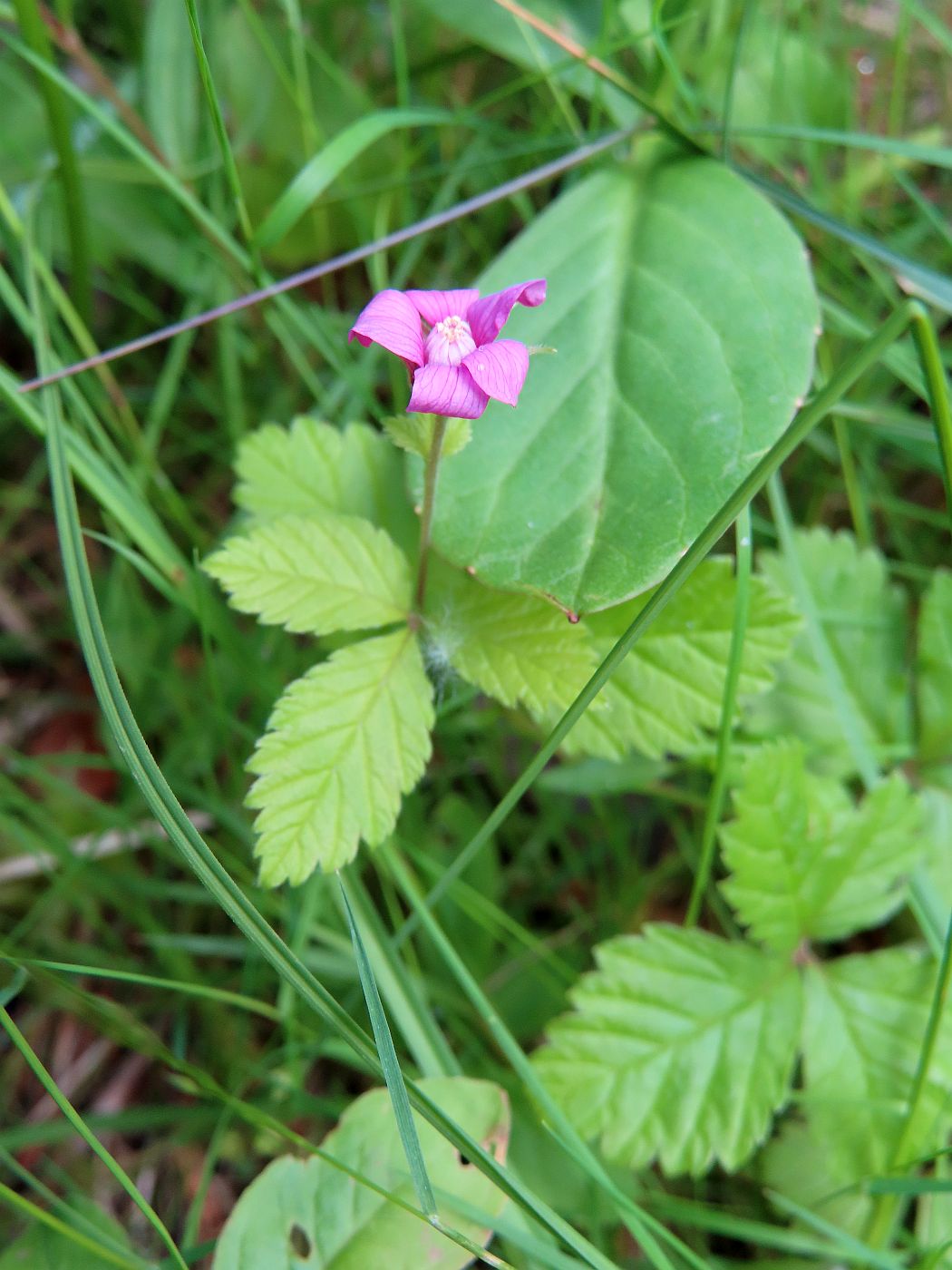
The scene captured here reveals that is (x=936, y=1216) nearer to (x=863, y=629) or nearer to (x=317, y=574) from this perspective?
(x=863, y=629)

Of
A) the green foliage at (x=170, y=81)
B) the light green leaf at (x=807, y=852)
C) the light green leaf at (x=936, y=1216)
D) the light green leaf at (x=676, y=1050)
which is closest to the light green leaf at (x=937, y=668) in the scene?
the light green leaf at (x=807, y=852)

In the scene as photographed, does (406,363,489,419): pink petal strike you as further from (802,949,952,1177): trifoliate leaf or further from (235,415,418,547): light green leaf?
(802,949,952,1177): trifoliate leaf

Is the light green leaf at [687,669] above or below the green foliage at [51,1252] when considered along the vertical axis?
above

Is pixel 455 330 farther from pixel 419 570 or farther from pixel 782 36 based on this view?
pixel 782 36

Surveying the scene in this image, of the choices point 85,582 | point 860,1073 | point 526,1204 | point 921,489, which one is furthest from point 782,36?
point 526,1204

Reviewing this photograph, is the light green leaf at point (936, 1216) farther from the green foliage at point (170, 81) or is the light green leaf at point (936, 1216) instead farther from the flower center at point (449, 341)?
the green foliage at point (170, 81)
